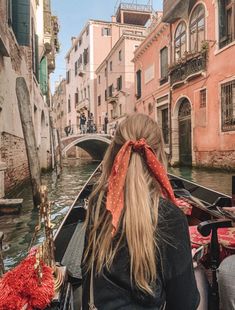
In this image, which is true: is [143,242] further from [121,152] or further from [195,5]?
[195,5]

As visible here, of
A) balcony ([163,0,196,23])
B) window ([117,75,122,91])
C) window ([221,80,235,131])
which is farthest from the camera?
window ([117,75,122,91])

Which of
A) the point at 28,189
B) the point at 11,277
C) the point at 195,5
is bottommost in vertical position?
the point at 28,189

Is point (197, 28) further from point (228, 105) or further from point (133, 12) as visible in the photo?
point (133, 12)

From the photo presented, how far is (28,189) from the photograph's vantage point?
8.10m

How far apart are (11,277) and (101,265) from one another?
314 mm

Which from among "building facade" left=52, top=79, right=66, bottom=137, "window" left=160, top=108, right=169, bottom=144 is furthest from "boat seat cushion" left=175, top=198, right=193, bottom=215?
"building facade" left=52, top=79, right=66, bottom=137

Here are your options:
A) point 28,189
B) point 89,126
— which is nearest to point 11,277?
point 28,189

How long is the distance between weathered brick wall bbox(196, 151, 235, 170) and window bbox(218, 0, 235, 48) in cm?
337

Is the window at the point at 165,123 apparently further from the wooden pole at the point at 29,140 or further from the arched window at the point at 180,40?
the wooden pole at the point at 29,140

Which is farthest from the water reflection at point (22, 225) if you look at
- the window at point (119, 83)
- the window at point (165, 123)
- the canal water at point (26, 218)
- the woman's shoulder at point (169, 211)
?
the window at point (119, 83)

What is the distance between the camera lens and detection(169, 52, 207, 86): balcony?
38.6 feet

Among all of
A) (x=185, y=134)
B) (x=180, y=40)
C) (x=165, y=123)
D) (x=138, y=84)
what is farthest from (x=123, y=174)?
(x=138, y=84)

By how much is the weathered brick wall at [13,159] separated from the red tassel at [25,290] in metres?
4.82

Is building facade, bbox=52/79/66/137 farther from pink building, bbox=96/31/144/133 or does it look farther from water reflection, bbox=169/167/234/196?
water reflection, bbox=169/167/234/196
